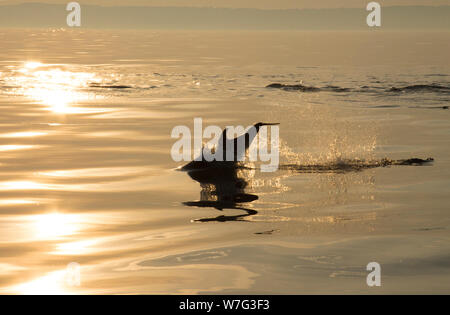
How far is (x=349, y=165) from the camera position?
19.8 meters

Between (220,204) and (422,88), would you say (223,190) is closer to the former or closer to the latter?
(220,204)

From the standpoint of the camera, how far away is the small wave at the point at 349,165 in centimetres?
1922

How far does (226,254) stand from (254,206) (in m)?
3.49

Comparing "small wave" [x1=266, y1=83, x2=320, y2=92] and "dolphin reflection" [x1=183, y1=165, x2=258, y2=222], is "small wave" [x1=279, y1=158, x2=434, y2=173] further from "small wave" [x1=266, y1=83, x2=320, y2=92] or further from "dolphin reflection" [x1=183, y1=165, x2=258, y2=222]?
"small wave" [x1=266, y1=83, x2=320, y2=92]

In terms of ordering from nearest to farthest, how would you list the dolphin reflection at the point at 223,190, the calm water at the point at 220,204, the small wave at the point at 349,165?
the calm water at the point at 220,204 < the dolphin reflection at the point at 223,190 < the small wave at the point at 349,165

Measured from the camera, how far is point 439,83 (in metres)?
44.9

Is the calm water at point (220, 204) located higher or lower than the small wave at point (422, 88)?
lower

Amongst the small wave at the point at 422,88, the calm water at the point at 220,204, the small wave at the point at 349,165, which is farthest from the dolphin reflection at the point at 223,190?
the small wave at the point at 422,88

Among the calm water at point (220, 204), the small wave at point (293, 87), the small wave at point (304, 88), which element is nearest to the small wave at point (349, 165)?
the calm water at point (220, 204)

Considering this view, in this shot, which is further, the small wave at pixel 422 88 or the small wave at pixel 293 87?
the small wave at pixel 293 87

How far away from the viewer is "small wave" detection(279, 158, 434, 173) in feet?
63.1

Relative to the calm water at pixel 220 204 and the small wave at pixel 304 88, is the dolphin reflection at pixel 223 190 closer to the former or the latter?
the calm water at pixel 220 204

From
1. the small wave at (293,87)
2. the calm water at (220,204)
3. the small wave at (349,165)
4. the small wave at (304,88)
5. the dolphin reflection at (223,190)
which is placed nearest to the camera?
the calm water at (220,204)
